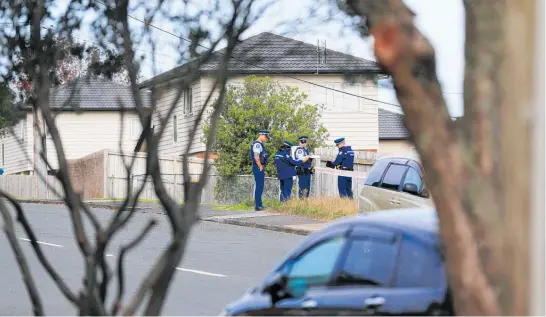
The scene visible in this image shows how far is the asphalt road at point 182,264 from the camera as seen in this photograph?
12.6 metres

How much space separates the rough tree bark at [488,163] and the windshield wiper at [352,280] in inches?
102

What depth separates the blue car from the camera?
233 inches

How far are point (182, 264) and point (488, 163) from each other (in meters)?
12.9

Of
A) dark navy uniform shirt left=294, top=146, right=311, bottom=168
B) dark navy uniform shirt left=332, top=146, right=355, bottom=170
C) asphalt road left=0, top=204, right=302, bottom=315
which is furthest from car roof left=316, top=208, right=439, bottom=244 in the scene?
dark navy uniform shirt left=294, top=146, right=311, bottom=168

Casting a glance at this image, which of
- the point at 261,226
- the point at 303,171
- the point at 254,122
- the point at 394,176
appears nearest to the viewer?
the point at 394,176

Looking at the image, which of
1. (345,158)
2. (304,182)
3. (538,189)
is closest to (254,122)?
(304,182)

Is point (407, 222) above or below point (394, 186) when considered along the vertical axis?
above

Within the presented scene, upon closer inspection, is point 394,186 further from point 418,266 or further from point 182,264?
point 418,266

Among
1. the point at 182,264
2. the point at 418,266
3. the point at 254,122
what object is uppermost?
the point at 254,122

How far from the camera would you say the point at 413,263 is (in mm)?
6070

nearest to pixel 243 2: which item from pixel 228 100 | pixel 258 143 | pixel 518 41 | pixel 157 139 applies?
pixel 157 139

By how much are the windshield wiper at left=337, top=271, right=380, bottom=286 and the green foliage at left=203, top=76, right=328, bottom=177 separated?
95.2 feet

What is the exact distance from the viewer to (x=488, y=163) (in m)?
3.45

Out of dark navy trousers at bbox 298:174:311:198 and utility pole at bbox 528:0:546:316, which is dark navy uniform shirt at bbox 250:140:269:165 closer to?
dark navy trousers at bbox 298:174:311:198
